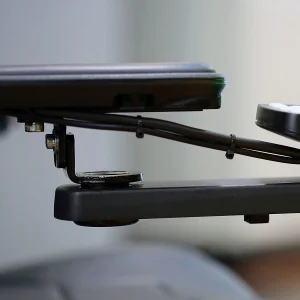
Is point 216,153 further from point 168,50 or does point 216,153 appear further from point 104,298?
point 104,298

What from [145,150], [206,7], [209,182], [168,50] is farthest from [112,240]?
[209,182]

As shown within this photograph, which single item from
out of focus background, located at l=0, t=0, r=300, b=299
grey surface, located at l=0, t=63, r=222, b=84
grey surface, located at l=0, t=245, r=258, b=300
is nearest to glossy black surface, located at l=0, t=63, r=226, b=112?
grey surface, located at l=0, t=63, r=222, b=84

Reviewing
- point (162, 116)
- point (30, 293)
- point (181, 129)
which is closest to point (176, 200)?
point (181, 129)

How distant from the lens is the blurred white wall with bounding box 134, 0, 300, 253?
1.16m

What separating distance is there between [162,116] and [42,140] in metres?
0.26

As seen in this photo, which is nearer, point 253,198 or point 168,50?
point 253,198

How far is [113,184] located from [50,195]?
0.69 metres

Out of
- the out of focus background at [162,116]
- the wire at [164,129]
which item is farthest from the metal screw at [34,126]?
the out of focus background at [162,116]

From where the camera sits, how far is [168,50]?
3.82 feet

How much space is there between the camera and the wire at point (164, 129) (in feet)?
1.46

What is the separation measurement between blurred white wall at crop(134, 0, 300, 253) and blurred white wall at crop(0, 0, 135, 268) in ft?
0.21

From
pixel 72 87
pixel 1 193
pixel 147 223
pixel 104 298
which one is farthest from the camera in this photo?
pixel 147 223

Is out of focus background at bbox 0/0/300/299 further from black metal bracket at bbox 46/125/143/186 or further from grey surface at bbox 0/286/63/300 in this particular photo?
black metal bracket at bbox 46/125/143/186

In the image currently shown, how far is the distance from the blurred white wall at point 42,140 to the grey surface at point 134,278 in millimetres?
210
